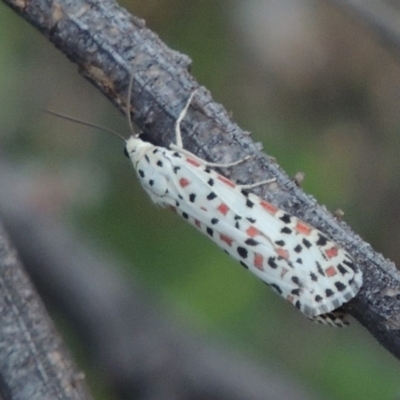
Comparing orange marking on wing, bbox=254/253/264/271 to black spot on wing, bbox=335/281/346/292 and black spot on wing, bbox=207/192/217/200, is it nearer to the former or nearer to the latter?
black spot on wing, bbox=207/192/217/200

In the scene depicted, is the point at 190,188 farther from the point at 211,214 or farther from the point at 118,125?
the point at 118,125

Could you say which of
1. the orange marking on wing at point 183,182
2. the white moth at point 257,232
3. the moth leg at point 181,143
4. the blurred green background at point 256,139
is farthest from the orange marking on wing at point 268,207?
the blurred green background at point 256,139

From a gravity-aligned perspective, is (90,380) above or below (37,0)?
below

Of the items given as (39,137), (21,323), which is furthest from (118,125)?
(21,323)

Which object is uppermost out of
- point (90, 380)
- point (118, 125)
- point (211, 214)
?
point (211, 214)

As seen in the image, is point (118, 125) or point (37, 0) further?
point (118, 125)

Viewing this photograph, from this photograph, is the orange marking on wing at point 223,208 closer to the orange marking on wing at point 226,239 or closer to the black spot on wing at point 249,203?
the orange marking on wing at point 226,239

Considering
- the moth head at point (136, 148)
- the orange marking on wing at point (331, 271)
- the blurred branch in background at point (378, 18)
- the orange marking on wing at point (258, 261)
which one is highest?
the blurred branch in background at point (378, 18)
